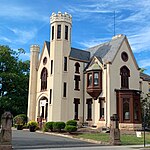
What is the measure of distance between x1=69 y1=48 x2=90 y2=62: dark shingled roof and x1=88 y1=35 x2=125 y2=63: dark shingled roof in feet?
3.70

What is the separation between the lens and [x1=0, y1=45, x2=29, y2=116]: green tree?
168 ft

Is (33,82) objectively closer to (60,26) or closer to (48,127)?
(60,26)

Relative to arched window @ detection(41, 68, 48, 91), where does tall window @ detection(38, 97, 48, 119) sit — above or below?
below

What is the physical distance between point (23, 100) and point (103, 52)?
19868mm

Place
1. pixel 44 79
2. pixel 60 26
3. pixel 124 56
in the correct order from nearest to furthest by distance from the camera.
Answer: pixel 124 56, pixel 60 26, pixel 44 79

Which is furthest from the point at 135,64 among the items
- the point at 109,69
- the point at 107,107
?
the point at 107,107

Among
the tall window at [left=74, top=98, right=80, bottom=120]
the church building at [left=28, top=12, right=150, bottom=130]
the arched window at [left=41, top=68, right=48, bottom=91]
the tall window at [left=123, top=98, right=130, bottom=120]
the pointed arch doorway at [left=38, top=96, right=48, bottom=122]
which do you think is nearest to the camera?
the tall window at [left=123, top=98, right=130, bottom=120]

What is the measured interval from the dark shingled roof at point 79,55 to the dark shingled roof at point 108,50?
1.13 meters

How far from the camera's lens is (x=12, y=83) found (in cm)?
5262

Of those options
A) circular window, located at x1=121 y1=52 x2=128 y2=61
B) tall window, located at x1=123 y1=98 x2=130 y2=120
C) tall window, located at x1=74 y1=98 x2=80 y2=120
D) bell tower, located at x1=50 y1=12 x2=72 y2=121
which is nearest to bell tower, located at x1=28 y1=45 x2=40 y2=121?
bell tower, located at x1=50 y1=12 x2=72 y2=121

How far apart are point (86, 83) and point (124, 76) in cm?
550

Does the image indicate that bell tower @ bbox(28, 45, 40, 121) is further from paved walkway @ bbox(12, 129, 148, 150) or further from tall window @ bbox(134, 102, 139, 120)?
paved walkway @ bbox(12, 129, 148, 150)

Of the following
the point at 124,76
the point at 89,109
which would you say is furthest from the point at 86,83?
the point at 124,76

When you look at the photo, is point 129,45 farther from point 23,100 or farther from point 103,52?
point 23,100
